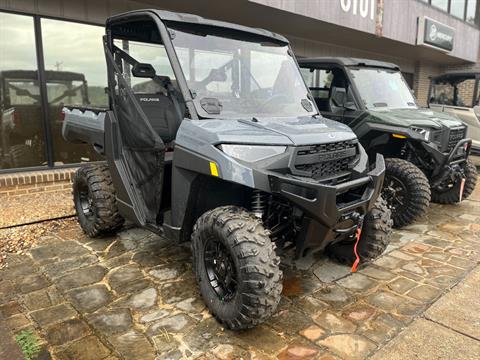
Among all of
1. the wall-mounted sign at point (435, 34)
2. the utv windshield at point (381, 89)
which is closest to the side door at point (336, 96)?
the utv windshield at point (381, 89)

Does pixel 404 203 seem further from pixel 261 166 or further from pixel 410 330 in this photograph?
pixel 261 166

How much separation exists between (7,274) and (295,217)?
2.84 m

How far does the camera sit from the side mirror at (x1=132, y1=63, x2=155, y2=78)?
11.1 feet

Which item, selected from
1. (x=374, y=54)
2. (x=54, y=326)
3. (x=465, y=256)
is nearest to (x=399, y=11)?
(x=374, y=54)

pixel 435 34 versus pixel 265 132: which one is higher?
pixel 435 34

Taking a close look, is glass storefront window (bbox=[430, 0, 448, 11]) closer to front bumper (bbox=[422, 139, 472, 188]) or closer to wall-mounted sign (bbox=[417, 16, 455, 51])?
wall-mounted sign (bbox=[417, 16, 455, 51])

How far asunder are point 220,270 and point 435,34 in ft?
36.9

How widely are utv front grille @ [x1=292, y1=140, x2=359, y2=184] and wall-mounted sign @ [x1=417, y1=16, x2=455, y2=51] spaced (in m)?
9.24

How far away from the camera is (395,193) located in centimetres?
490

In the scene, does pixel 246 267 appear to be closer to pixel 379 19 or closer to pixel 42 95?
pixel 42 95

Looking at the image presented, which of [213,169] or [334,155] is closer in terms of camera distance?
[213,169]

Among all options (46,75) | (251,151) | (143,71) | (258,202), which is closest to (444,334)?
(258,202)

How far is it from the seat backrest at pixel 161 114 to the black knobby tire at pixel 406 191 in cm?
285

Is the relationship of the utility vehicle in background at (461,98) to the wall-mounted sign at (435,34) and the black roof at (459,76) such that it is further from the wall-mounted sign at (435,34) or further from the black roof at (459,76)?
the wall-mounted sign at (435,34)
